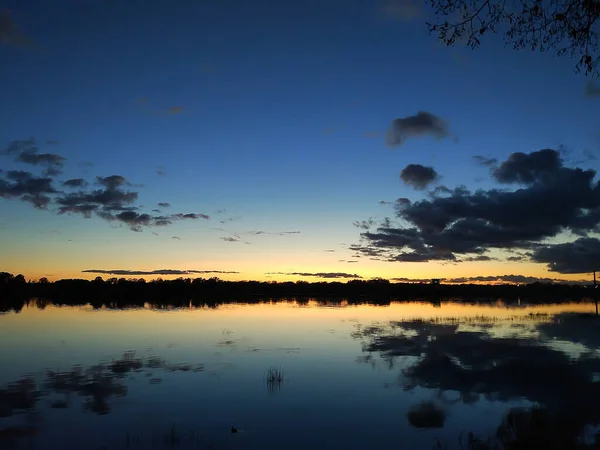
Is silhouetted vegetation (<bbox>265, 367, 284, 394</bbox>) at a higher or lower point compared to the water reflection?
lower

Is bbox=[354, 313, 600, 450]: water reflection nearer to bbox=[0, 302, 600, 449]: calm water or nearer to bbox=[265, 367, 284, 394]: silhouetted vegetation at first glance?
bbox=[0, 302, 600, 449]: calm water

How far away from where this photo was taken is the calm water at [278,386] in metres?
15.8

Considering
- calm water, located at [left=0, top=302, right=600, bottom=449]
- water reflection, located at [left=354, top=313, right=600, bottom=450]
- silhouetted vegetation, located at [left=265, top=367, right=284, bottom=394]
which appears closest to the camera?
calm water, located at [left=0, top=302, right=600, bottom=449]

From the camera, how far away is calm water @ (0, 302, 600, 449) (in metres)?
15.8

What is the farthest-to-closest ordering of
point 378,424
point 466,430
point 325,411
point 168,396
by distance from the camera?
point 168,396, point 325,411, point 378,424, point 466,430

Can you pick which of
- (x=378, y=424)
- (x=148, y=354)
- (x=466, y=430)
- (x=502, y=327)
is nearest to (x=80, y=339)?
(x=148, y=354)

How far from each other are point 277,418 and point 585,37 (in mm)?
15507

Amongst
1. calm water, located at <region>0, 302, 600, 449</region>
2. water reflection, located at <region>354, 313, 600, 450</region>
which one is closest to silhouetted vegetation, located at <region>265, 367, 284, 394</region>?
calm water, located at <region>0, 302, 600, 449</region>

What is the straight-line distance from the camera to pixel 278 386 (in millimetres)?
23078

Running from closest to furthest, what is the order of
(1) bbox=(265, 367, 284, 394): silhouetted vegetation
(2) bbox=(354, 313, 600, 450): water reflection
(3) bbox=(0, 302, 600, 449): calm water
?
(3) bbox=(0, 302, 600, 449): calm water < (2) bbox=(354, 313, 600, 450): water reflection < (1) bbox=(265, 367, 284, 394): silhouetted vegetation

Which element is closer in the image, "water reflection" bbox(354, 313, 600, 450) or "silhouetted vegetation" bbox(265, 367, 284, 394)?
"water reflection" bbox(354, 313, 600, 450)

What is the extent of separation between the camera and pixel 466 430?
1597 cm

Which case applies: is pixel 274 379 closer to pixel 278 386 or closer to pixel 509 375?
pixel 278 386

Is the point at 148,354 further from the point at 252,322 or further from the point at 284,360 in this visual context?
the point at 252,322
